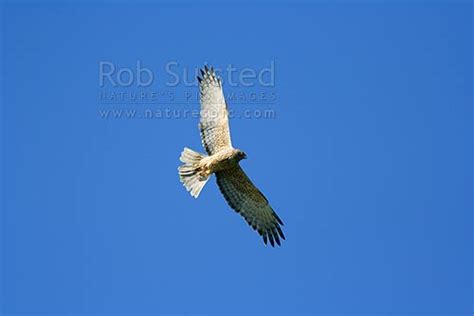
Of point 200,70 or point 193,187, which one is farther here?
point 200,70

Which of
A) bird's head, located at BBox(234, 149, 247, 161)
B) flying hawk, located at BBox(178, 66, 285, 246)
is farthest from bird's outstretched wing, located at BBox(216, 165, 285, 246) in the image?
bird's head, located at BBox(234, 149, 247, 161)

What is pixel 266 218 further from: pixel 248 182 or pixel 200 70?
pixel 200 70

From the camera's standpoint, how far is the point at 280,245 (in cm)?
1165

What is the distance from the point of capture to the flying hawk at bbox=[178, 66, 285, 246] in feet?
36.0

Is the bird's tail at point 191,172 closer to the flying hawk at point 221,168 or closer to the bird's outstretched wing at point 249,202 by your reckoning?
the flying hawk at point 221,168

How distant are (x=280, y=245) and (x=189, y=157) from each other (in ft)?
5.85

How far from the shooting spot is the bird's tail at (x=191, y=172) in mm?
10992

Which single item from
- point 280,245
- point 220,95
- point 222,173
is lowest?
point 280,245

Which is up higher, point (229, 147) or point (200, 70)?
point (200, 70)

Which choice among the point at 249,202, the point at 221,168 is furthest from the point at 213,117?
the point at 249,202

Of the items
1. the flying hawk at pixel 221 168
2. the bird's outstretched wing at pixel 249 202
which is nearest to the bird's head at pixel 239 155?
the flying hawk at pixel 221 168

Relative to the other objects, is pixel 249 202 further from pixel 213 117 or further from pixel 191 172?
pixel 213 117

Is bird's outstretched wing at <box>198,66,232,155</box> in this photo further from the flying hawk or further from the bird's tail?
the bird's tail

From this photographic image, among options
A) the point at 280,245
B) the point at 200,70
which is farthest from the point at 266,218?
the point at 200,70
